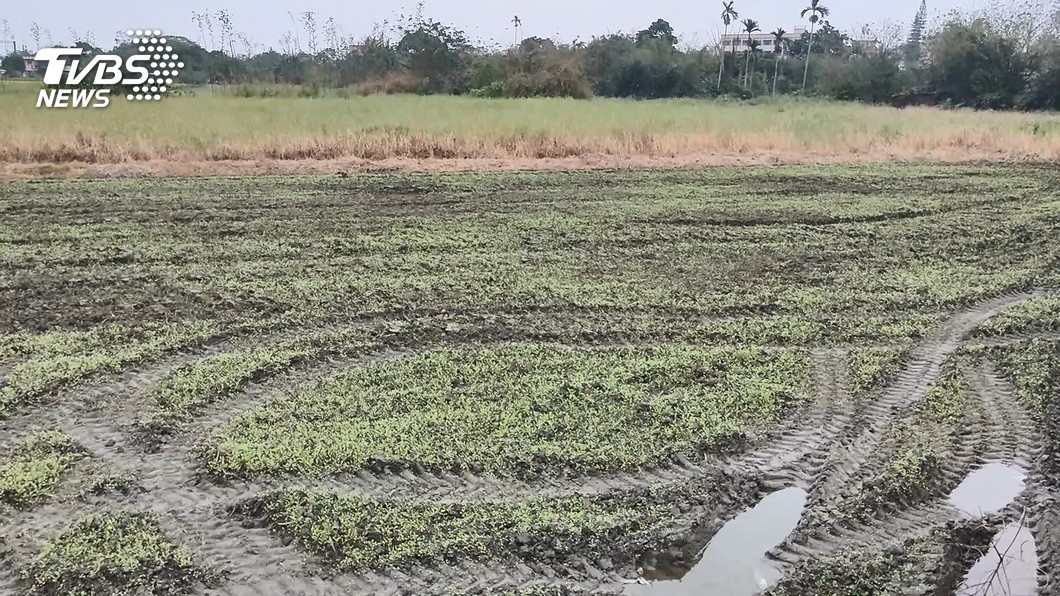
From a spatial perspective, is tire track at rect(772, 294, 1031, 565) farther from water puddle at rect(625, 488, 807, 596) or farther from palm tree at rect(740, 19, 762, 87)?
palm tree at rect(740, 19, 762, 87)

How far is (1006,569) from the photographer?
313cm

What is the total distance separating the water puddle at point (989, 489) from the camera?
3.53 meters

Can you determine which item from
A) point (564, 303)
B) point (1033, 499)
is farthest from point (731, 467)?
point (564, 303)

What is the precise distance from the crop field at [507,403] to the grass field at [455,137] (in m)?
4.48

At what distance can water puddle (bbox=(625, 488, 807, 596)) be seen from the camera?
120 inches

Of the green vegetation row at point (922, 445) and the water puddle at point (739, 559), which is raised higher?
the green vegetation row at point (922, 445)

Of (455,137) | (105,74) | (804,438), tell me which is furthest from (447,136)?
(804,438)

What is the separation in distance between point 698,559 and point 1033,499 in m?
1.64

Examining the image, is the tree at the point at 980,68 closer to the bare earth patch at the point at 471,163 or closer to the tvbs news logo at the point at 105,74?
the bare earth patch at the point at 471,163

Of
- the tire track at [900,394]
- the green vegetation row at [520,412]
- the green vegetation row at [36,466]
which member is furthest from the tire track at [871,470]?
the green vegetation row at [36,466]

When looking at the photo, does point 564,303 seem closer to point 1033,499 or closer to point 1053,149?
point 1033,499

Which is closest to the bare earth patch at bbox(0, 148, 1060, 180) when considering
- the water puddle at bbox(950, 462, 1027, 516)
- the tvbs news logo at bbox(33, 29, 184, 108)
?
the tvbs news logo at bbox(33, 29, 184, 108)

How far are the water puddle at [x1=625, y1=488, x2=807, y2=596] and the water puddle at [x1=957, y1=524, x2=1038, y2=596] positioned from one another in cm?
69

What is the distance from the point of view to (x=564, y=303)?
5.91m
